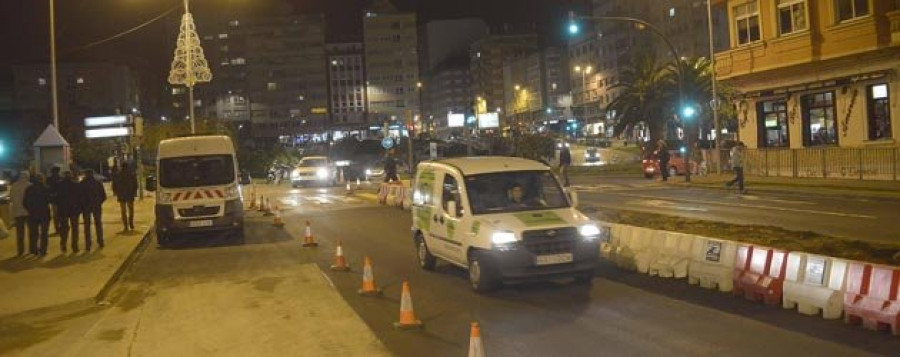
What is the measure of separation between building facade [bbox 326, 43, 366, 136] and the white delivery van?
452ft

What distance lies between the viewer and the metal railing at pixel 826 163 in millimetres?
28734

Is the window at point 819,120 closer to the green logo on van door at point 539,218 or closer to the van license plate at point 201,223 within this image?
the van license plate at point 201,223

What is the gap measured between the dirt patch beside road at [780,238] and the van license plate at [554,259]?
137 inches

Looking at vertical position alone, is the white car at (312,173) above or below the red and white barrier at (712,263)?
above

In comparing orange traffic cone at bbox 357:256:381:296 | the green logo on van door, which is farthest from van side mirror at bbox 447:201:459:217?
orange traffic cone at bbox 357:256:381:296

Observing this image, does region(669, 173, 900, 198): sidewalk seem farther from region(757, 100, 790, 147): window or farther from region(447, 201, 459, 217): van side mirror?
region(447, 201, 459, 217): van side mirror

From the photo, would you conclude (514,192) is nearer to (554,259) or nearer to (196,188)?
(554,259)

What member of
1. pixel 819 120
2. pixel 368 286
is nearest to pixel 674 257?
pixel 368 286

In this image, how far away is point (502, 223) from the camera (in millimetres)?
11430

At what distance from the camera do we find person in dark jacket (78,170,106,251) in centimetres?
1798

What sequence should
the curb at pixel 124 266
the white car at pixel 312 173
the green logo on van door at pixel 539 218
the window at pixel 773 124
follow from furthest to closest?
the white car at pixel 312 173, the window at pixel 773 124, the curb at pixel 124 266, the green logo on van door at pixel 539 218

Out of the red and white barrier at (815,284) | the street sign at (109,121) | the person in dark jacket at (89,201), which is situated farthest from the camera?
the street sign at (109,121)

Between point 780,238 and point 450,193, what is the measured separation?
5.36 m

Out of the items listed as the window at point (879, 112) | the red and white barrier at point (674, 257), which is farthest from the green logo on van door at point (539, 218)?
the window at point (879, 112)
